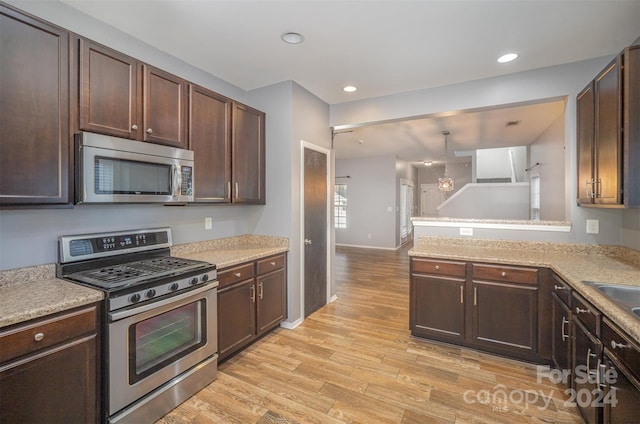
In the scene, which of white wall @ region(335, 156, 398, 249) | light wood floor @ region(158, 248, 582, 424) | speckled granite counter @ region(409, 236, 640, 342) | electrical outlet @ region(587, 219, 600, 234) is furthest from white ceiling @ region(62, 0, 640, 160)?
white wall @ region(335, 156, 398, 249)

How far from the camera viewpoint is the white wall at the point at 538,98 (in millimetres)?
2676

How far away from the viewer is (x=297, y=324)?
3330mm

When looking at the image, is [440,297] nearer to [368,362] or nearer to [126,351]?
[368,362]

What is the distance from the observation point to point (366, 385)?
226 cm

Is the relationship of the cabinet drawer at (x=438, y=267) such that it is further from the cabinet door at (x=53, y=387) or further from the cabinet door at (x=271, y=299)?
the cabinet door at (x=53, y=387)

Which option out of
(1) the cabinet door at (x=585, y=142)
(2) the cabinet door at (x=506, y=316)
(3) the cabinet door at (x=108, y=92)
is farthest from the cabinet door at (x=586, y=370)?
(3) the cabinet door at (x=108, y=92)

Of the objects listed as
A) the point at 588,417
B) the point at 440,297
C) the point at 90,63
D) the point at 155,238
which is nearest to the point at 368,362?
the point at 440,297

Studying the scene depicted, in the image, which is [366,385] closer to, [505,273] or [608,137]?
[505,273]

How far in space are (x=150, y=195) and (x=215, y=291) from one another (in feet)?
2.88

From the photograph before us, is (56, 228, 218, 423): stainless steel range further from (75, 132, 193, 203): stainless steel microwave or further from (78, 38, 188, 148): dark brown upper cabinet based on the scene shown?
(78, 38, 188, 148): dark brown upper cabinet

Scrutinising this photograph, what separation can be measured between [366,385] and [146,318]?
1645mm

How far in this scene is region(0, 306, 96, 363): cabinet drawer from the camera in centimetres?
130

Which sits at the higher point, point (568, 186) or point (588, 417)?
point (568, 186)

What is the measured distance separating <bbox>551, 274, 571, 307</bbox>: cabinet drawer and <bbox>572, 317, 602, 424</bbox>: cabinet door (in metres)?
0.18
